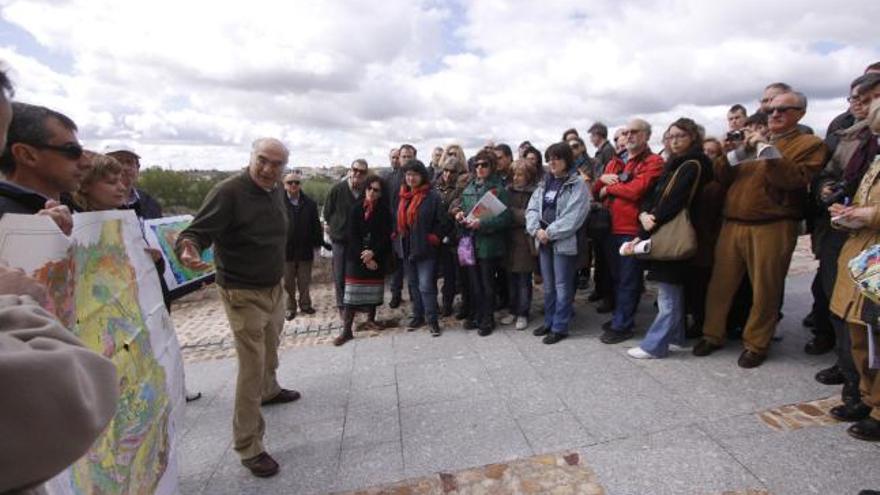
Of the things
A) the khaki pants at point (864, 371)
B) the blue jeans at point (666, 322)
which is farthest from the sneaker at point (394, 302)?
the khaki pants at point (864, 371)

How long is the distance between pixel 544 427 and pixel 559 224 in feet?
7.08

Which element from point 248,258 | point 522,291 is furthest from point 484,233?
point 248,258

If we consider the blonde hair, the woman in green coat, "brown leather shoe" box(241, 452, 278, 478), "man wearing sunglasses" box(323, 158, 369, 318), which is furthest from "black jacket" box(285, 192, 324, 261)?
"brown leather shoe" box(241, 452, 278, 478)

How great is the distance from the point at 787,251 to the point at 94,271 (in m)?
4.68

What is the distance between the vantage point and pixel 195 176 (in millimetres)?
15680

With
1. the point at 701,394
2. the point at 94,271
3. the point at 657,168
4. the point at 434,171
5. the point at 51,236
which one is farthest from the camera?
the point at 434,171

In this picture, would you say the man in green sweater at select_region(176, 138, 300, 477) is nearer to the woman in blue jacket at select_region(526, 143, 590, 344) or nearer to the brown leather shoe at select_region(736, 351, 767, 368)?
the woman in blue jacket at select_region(526, 143, 590, 344)

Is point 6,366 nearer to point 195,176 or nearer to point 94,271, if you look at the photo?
point 94,271

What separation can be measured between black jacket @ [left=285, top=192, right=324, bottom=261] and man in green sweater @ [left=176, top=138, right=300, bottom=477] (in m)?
3.61

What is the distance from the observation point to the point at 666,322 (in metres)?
4.32

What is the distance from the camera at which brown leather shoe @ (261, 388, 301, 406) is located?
4.15 m

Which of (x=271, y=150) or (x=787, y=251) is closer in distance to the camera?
(x=271, y=150)

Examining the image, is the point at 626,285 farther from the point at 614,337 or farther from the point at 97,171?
the point at 97,171

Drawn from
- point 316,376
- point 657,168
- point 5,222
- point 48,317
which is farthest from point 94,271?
point 657,168
